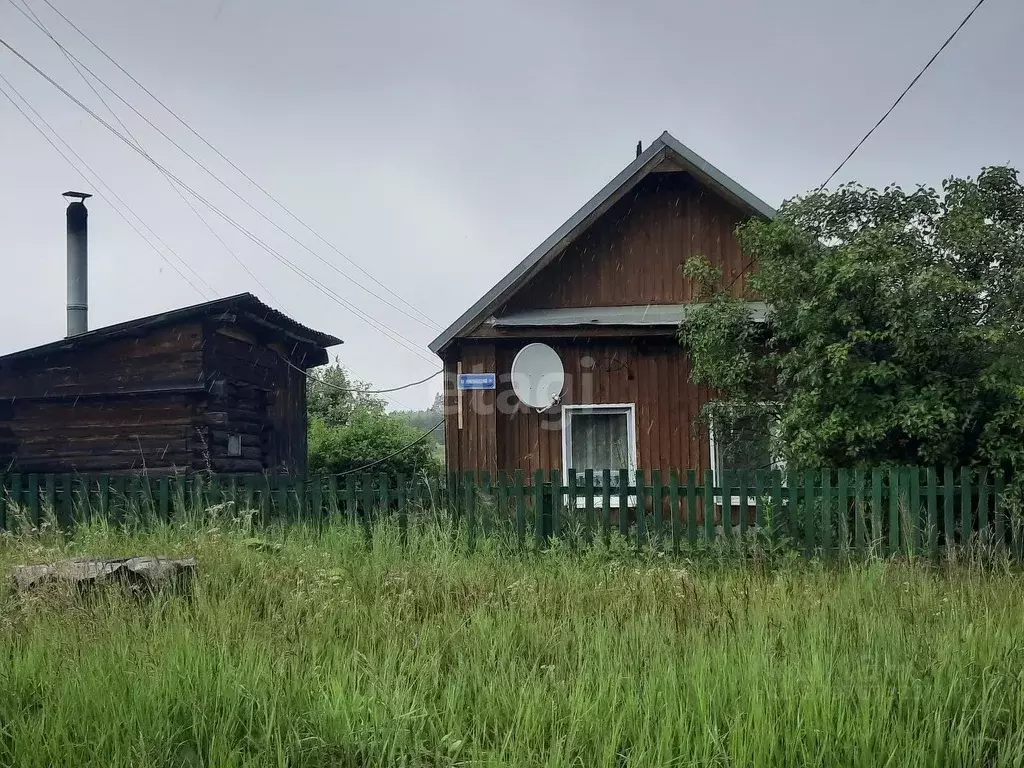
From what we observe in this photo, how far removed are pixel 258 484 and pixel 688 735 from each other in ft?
24.4

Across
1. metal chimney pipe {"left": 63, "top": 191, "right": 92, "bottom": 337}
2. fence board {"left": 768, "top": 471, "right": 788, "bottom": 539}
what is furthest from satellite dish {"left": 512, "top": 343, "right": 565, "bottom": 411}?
metal chimney pipe {"left": 63, "top": 191, "right": 92, "bottom": 337}

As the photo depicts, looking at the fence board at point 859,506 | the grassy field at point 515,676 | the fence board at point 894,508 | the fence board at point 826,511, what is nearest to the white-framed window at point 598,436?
the fence board at point 826,511

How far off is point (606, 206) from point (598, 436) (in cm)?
326

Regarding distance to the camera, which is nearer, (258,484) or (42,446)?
(258,484)

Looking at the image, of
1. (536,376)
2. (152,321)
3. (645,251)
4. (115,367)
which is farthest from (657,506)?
(115,367)

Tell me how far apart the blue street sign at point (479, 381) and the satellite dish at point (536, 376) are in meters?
0.33

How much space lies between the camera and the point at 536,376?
37.2 ft

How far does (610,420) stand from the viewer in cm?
1159

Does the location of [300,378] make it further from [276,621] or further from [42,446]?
[276,621]

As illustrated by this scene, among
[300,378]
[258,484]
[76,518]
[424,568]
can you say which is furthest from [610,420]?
[300,378]

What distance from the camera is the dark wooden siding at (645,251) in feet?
39.6

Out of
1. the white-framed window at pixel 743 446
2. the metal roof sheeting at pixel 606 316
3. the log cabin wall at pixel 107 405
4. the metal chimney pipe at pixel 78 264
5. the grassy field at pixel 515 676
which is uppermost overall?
the metal chimney pipe at pixel 78 264

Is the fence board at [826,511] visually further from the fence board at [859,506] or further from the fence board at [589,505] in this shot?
the fence board at [589,505]

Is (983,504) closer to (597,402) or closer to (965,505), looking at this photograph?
(965,505)
